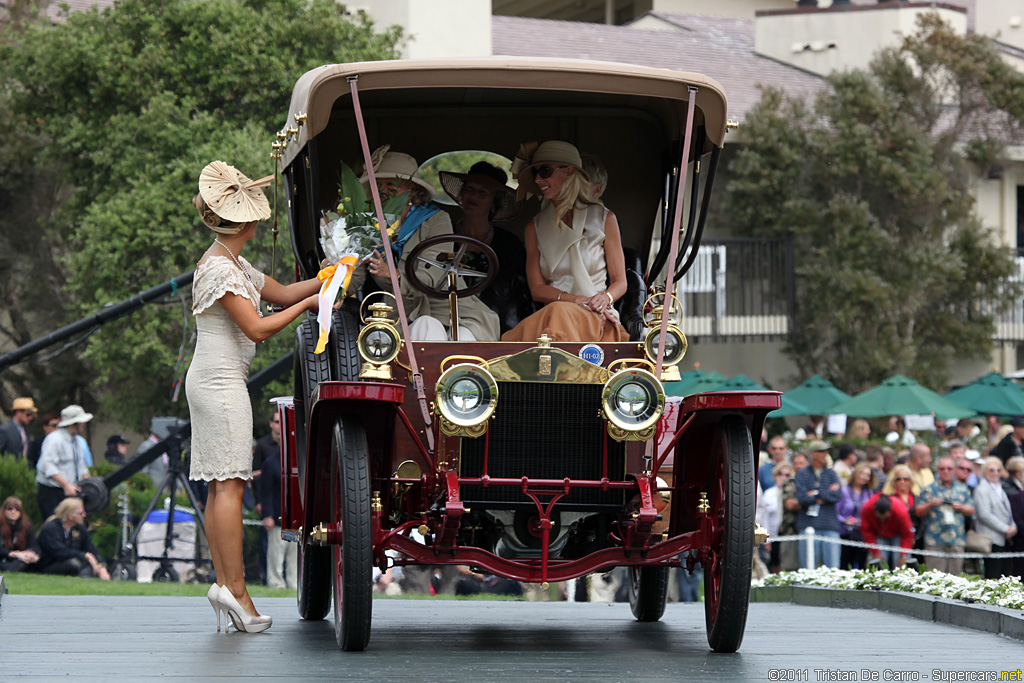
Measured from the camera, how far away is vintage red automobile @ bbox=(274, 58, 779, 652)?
21.6ft

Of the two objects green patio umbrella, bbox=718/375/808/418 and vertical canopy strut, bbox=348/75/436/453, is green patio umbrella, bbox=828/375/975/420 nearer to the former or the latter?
green patio umbrella, bbox=718/375/808/418

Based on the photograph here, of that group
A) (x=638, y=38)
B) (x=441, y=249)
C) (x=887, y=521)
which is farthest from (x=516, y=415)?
(x=638, y=38)

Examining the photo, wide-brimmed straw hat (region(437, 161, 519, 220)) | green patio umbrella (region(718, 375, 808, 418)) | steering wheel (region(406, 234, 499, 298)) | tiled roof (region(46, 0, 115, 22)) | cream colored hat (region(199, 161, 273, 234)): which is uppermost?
tiled roof (region(46, 0, 115, 22))

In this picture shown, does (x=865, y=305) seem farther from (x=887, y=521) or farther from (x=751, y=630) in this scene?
(x=751, y=630)

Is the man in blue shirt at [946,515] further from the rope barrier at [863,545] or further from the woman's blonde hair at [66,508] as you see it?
the woman's blonde hair at [66,508]

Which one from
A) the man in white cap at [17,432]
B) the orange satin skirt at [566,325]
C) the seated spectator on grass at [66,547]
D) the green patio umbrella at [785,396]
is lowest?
the seated spectator on grass at [66,547]

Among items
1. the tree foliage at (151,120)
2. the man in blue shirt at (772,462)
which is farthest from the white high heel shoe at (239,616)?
the tree foliage at (151,120)

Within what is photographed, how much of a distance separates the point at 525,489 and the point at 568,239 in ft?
5.61

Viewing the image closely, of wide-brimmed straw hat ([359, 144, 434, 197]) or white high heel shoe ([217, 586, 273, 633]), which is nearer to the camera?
white high heel shoe ([217, 586, 273, 633])

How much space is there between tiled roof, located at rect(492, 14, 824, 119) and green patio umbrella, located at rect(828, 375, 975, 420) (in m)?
9.41

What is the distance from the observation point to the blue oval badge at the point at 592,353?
7.16 m

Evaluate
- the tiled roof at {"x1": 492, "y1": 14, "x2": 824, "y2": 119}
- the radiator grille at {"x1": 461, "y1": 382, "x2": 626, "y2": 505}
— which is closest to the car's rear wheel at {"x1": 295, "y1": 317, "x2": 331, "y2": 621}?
the radiator grille at {"x1": 461, "y1": 382, "x2": 626, "y2": 505}

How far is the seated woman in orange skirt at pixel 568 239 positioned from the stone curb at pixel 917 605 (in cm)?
244

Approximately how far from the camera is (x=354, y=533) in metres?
6.35
